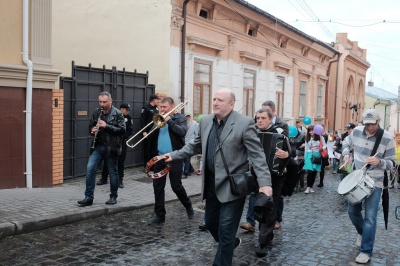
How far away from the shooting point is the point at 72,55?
10.0m

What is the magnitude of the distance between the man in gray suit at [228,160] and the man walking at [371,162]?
5.90 feet


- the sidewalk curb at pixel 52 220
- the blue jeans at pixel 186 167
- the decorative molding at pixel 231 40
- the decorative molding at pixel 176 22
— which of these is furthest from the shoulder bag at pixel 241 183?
the decorative molding at pixel 231 40

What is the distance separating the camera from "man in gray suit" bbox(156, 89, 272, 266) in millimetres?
4441

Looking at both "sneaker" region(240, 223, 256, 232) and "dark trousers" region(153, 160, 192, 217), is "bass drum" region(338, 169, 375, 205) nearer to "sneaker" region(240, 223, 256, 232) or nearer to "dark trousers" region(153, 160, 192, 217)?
"sneaker" region(240, 223, 256, 232)

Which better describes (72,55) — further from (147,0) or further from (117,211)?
(117,211)

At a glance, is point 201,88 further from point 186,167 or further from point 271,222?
point 271,222

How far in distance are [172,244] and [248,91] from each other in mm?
12345

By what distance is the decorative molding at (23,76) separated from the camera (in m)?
8.27

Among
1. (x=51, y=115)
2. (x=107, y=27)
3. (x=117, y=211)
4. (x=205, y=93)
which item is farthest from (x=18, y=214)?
(x=205, y=93)

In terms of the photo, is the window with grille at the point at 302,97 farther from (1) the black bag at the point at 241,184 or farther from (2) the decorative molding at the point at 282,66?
(1) the black bag at the point at 241,184

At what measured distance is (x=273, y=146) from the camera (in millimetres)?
5633

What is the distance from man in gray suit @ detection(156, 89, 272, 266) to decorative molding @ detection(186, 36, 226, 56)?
361 inches

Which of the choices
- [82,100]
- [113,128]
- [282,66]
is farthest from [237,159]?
[282,66]

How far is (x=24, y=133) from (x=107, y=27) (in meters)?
3.61
